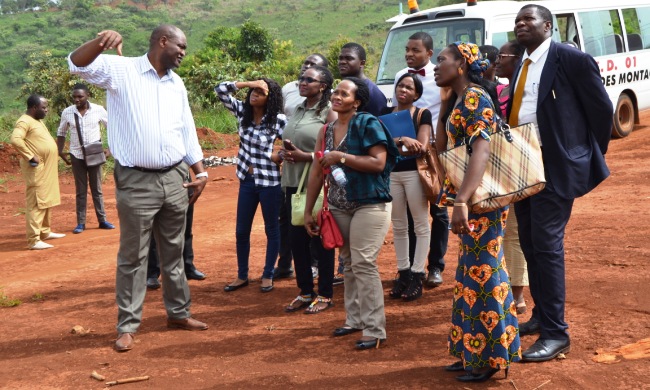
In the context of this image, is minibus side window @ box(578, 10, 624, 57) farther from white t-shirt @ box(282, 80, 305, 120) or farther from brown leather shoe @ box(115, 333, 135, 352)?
brown leather shoe @ box(115, 333, 135, 352)

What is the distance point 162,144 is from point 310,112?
1345 mm

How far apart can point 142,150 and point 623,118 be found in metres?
11.6

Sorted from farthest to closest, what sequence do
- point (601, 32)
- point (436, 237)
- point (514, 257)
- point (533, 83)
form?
1. point (601, 32)
2. point (436, 237)
3. point (514, 257)
4. point (533, 83)

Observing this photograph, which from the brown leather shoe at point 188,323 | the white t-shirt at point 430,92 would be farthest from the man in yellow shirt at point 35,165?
the white t-shirt at point 430,92

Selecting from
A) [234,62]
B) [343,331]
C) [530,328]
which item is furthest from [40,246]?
[234,62]

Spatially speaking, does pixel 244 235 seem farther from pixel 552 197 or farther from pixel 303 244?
pixel 552 197

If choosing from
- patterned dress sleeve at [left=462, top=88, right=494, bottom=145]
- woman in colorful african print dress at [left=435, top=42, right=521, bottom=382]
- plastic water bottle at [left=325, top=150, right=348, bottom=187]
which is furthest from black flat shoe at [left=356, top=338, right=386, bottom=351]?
patterned dress sleeve at [left=462, top=88, right=494, bottom=145]

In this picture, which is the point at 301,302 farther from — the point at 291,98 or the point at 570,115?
the point at 570,115

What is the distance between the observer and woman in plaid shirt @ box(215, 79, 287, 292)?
6.94 m

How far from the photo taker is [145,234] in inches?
225

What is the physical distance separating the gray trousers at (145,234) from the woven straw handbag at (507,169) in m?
2.15

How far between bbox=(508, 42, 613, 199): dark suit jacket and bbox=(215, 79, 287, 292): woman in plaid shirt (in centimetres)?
265

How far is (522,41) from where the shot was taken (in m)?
4.93

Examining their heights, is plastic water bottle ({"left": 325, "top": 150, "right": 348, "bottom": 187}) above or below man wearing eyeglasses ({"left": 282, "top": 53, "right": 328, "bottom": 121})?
below
